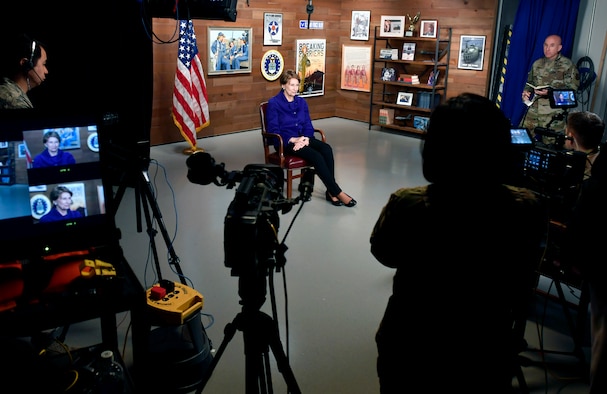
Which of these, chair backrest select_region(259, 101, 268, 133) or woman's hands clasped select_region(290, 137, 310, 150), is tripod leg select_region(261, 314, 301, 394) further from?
chair backrest select_region(259, 101, 268, 133)

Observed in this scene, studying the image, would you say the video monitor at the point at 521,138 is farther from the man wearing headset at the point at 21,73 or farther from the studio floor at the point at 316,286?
the man wearing headset at the point at 21,73

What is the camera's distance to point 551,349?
2838mm

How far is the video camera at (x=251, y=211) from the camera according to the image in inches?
61.9

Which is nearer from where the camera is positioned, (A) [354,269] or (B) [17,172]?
(B) [17,172]

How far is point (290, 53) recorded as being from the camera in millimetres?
8461

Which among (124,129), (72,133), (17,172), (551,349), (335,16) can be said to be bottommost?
(551,349)

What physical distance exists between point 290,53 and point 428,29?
219 cm

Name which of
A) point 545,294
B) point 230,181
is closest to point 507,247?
point 230,181

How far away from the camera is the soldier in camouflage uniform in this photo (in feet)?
19.4

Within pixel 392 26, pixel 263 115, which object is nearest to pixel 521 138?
pixel 263 115

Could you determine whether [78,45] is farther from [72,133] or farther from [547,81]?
[547,81]

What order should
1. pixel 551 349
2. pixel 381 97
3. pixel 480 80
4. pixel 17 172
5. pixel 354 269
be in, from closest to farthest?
pixel 17 172
pixel 551 349
pixel 354 269
pixel 480 80
pixel 381 97

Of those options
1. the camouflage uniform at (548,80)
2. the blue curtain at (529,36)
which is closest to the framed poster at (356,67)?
the blue curtain at (529,36)

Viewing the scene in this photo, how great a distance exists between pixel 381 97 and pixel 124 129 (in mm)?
4910
